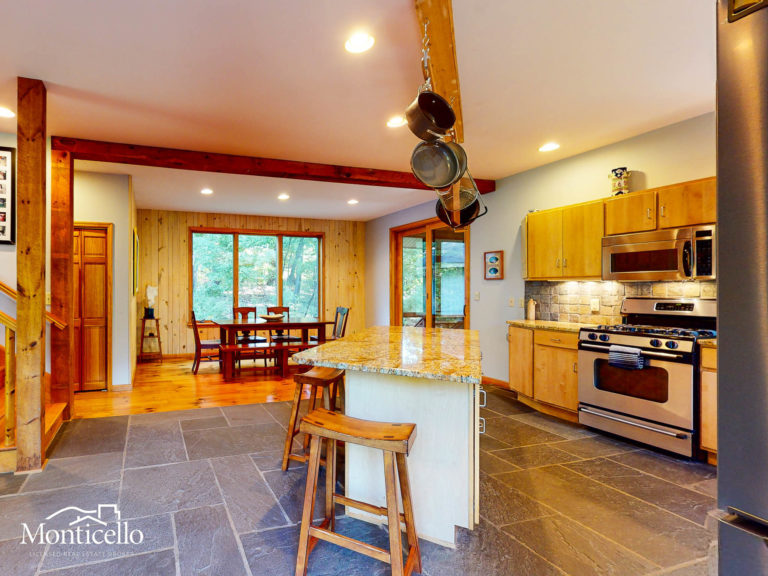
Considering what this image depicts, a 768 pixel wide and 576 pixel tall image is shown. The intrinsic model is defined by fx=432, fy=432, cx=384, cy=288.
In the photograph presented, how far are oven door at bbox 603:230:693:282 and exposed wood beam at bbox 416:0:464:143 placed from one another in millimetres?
1981

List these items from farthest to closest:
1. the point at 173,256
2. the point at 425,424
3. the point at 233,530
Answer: the point at 173,256 < the point at 233,530 < the point at 425,424

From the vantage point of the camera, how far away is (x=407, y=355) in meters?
2.12

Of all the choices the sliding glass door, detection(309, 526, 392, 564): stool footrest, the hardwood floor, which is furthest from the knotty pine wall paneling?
detection(309, 526, 392, 564): stool footrest

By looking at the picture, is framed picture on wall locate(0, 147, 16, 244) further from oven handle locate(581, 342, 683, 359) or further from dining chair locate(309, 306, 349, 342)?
oven handle locate(581, 342, 683, 359)

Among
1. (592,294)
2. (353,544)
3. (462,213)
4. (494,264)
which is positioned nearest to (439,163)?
(462,213)

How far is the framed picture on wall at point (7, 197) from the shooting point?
345 cm

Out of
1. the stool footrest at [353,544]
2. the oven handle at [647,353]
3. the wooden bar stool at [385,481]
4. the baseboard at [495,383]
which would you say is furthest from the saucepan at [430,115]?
the baseboard at [495,383]

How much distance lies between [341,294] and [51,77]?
6.12 meters

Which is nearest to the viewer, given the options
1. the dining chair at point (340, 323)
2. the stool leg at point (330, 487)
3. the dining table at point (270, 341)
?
the stool leg at point (330, 487)

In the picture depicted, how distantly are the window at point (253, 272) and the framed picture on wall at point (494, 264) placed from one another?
4.01 m

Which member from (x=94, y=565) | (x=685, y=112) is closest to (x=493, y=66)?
(x=685, y=112)

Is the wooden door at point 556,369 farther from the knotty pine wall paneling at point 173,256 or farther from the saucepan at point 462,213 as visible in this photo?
the knotty pine wall paneling at point 173,256

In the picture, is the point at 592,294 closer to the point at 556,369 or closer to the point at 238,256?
the point at 556,369

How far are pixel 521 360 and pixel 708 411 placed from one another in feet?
5.49
